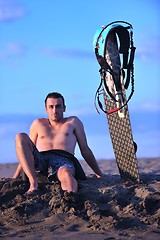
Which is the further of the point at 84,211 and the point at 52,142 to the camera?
the point at 52,142

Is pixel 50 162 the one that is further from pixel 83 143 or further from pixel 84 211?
pixel 84 211

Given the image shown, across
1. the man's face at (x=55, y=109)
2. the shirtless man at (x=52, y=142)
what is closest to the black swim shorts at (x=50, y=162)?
the shirtless man at (x=52, y=142)

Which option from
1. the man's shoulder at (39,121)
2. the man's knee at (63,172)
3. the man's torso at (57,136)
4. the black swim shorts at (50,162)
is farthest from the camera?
the man's shoulder at (39,121)

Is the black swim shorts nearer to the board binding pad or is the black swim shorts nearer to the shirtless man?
the shirtless man

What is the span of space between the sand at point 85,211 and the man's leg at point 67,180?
0.27 feet

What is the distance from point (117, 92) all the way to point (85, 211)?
1.63 m

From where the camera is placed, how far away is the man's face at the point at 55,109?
801cm

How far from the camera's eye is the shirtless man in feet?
24.5

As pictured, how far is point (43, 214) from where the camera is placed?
6.73 metres

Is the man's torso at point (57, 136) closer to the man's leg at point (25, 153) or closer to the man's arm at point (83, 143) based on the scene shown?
the man's arm at point (83, 143)

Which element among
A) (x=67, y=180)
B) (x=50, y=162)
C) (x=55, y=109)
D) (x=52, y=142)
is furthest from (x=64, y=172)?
(x=55, y=109)

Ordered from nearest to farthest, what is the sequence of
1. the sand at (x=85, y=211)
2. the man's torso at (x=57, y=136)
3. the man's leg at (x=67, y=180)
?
the sand at (x=85, y=211) < the man's leg at (x=67, y=180) < the man's torso at (x=57, y=136)

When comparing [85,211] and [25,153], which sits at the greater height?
[25,153]

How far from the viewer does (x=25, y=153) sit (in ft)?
24.5
